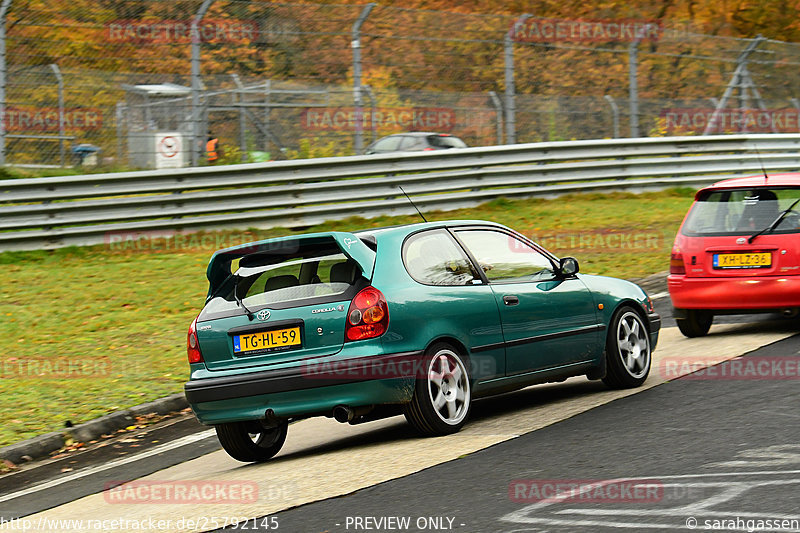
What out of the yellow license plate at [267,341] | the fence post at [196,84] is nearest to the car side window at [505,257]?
the yellow license plate at [267,341]

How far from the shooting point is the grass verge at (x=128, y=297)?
9.82 metres

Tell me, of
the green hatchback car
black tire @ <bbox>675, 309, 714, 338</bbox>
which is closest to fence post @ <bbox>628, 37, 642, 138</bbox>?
black tire @ <bbox>675, 309, 714, 338</bbox>

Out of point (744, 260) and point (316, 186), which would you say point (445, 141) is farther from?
point (744, 260)

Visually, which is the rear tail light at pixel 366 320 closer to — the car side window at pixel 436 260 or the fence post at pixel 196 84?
the car side window at pixel 436 260

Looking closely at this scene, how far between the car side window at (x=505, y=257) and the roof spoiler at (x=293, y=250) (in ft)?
3.54

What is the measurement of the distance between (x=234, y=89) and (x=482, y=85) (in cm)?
462

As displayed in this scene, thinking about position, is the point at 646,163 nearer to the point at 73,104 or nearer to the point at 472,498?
the point at 73,104

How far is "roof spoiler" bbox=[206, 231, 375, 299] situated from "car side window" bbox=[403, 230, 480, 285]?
327 mm

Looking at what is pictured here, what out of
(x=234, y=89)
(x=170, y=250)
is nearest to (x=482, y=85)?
(x=234, y=89)

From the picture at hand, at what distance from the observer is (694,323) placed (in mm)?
11109

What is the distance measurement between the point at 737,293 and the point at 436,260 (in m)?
4.01

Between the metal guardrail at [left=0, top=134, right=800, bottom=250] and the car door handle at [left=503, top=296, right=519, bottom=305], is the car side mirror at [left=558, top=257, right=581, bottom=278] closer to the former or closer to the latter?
the car door handle at [left=503, top=296, right=519, bottom=305]

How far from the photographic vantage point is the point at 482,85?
19938 millimetres

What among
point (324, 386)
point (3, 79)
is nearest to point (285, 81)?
point (3, 79)
